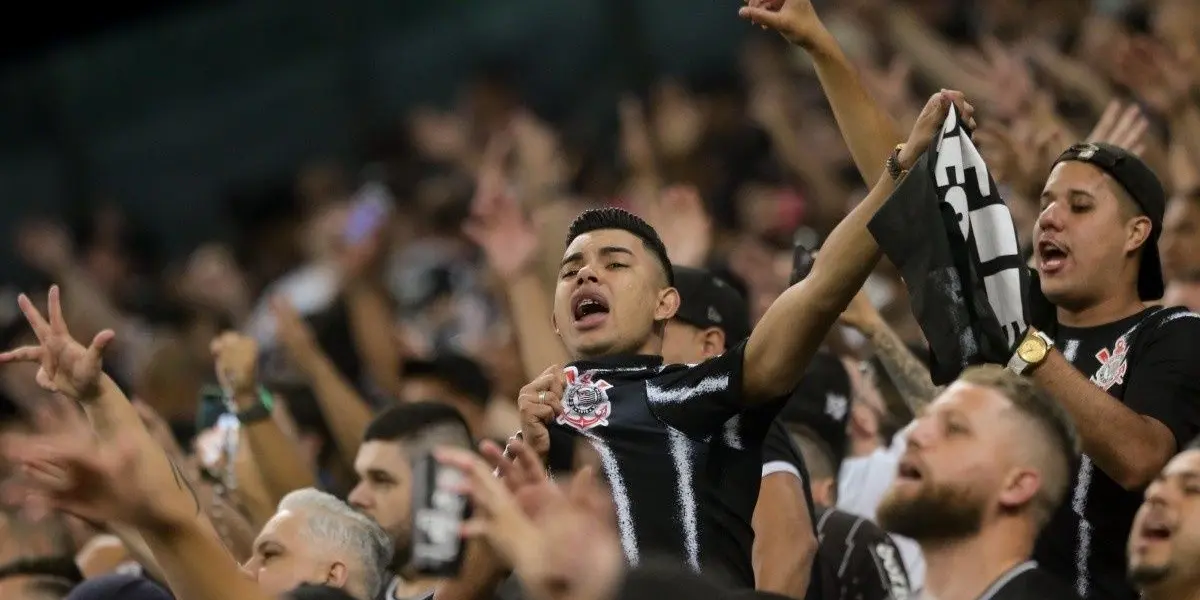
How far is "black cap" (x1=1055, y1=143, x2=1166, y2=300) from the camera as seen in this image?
16.0 ft

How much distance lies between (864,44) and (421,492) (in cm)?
596

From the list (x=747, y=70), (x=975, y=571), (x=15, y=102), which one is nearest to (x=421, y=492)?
(x=975, y=571)

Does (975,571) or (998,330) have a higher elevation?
(998,330)

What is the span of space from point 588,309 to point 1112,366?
1293mm

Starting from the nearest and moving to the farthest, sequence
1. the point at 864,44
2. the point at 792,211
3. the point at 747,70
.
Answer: the point at 792,211
the point at 864,44
the point at 747,70

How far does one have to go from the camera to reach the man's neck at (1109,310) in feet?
15.8

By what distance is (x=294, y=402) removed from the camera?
723 cm

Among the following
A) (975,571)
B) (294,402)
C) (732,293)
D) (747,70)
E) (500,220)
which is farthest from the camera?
(747,70)

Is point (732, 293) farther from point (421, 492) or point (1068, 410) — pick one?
point (421, 492)

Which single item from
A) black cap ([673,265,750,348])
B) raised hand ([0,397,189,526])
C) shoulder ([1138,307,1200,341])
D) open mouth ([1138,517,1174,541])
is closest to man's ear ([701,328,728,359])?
black cap ([673,265,750,348])

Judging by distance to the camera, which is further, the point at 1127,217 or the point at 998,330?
the point at 1127,217

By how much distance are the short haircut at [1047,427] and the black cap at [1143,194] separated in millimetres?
1081

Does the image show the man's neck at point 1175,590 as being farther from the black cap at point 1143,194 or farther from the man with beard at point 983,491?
the black cap at point 1143,194

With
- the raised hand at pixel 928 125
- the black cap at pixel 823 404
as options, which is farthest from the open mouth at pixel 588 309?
the black cap at pixel 823 404
